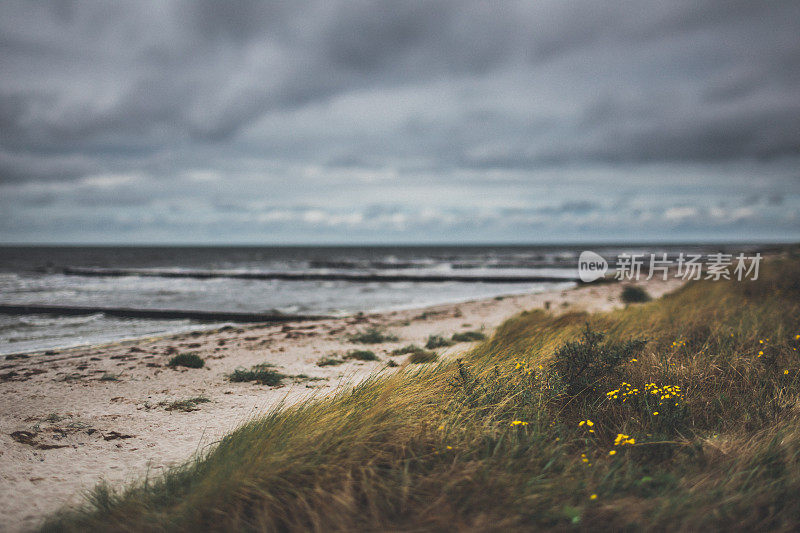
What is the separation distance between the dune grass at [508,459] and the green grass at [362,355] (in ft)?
10.6

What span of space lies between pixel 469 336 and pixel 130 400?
22.7 ft

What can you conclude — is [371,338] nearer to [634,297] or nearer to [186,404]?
[186,404]

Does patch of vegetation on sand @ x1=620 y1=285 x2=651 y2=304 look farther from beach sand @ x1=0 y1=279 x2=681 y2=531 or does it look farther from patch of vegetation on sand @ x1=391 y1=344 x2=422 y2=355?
patch of vegetation on sand @ x1=391 y1=344 x2=422 y2=355

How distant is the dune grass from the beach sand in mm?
672

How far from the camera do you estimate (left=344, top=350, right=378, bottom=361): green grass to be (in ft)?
28.0

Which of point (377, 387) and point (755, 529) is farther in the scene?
point (377, 387)

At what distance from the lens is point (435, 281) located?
115 ft

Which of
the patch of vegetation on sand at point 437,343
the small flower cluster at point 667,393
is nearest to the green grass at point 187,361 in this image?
the patch of vegetation on sand at point 437,343

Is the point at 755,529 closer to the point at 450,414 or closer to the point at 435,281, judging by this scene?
the point at 450,414

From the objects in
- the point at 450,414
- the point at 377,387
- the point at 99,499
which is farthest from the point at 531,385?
the point at 99,499

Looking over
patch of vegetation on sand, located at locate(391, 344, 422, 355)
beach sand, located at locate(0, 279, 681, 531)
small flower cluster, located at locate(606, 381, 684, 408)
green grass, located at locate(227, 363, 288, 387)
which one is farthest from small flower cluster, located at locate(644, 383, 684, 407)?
green grass, located at locate(227, 363, 288, 387)

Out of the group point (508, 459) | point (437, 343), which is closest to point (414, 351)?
point (437, 343)

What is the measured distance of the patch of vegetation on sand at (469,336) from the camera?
10.2 meters

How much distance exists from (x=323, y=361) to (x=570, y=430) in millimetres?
5169
